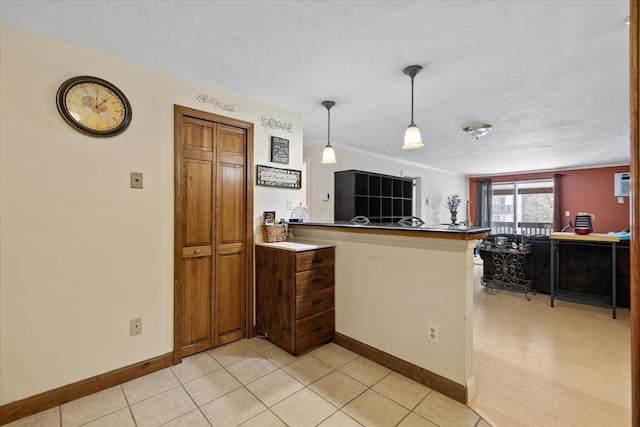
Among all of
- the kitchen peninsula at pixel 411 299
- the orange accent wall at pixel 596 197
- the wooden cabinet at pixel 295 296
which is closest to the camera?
the kitchen peninsula at pixel 411 299

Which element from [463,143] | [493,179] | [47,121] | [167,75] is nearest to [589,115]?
[463,143]

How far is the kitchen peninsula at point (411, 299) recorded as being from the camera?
188cm

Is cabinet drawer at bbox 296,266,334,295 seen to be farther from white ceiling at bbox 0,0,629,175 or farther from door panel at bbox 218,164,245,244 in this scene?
white ceiling at bbox 0,0,629,175

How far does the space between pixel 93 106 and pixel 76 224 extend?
0.80 m

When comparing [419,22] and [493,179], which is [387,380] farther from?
[493,179]

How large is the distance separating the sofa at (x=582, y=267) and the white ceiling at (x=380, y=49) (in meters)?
1.71

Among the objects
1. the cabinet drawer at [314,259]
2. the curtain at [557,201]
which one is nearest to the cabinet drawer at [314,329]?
the cabinet drawer at [314,259]

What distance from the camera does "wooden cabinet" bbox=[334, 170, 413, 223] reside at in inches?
178

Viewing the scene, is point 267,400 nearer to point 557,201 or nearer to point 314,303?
point 314,303

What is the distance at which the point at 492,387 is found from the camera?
80.3 inches

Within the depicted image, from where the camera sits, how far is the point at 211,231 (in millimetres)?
2568

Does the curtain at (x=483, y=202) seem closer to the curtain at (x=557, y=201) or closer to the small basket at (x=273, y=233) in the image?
the curtain at (x=557, y=201)

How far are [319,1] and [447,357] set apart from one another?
2.24m

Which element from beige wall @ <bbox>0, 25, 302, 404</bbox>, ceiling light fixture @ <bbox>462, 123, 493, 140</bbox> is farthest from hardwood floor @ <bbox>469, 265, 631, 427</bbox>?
beige wall @ <bbox>0, 25, 302, 404</bbox>
